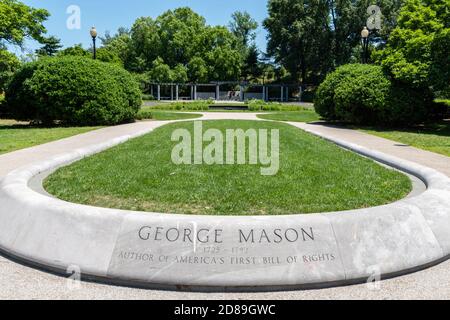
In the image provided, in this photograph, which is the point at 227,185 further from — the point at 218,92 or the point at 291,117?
the point at 218,92

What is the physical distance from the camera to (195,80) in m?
65.1

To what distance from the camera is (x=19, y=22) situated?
21.2 metres

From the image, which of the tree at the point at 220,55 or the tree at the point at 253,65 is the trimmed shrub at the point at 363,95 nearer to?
the tree at the point at 220,55

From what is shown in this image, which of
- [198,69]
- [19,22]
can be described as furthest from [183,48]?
[19,22]

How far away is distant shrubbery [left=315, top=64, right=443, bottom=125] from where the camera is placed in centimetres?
1808

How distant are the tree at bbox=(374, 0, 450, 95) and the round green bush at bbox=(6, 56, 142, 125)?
41.5ft

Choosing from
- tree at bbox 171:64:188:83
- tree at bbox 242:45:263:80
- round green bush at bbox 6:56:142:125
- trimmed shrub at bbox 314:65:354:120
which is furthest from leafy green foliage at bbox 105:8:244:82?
trimmed shrub at bbox 314:65:354:120

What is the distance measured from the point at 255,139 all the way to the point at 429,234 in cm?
901

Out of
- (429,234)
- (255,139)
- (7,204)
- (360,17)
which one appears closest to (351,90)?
(255,139)

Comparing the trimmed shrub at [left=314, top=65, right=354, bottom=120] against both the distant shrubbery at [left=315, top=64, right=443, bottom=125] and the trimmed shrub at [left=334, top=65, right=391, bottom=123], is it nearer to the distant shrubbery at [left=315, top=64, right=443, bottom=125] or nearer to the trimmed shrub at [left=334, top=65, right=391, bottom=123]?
the distant shrubbery at [left=315, top=64, right=443, bottom=125]

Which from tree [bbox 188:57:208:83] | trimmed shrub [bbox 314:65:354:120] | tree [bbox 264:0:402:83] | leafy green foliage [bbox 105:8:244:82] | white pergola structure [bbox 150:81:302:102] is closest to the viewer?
trimmed shrub [bbox 314:65:354:120]

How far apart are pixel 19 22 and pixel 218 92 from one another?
1745 inches

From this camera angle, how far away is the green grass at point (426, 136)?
42.5 ft

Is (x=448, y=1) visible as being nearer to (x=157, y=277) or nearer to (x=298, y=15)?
(x=157, y=277)
